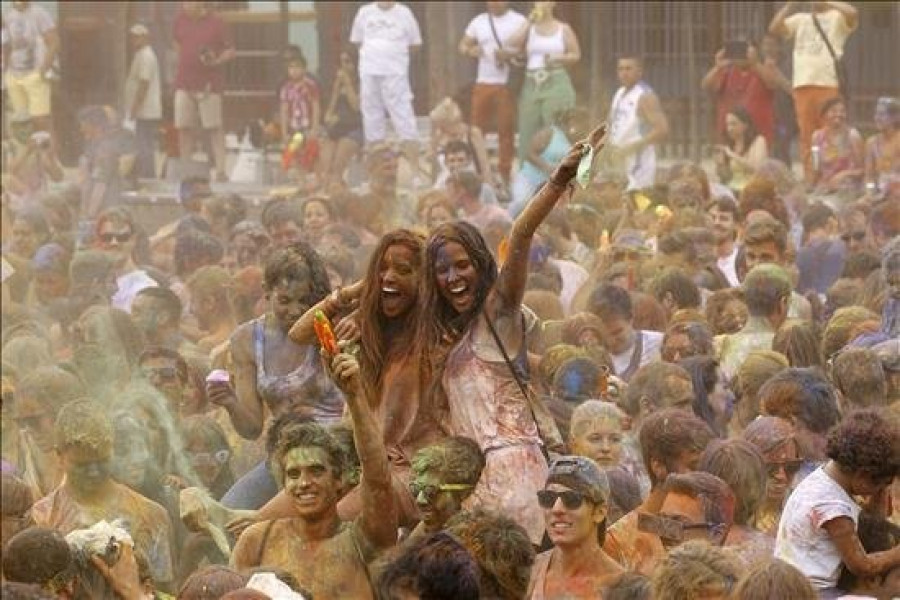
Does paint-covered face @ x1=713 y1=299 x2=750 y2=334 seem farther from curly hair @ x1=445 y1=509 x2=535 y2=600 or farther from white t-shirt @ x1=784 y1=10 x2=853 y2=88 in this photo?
white t-shirt @ x1=784 y1=10 x2=853 y2=88

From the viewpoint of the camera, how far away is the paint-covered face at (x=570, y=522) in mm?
9031

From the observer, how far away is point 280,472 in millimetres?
9469

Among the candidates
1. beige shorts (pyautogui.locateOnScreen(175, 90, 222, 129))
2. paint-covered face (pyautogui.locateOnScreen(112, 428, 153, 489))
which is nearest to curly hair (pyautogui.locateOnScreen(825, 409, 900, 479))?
paint-covered face (pyautogui.locateOnScreen(112, 428, 153, 489))

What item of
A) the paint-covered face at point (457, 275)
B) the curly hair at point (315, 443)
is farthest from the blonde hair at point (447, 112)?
the curly hair at point (315, 443)

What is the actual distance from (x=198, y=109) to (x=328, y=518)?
1840 centimetres

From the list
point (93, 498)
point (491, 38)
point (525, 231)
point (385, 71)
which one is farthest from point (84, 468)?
point (385, 71)

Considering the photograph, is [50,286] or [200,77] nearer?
[50,286]

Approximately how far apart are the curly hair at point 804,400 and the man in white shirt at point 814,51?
1401 centimetres

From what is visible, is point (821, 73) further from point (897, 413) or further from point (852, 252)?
point (897, 413)

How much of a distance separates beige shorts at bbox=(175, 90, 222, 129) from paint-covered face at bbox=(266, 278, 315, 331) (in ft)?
53.8

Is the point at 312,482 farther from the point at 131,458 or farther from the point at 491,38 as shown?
the point at 491,38

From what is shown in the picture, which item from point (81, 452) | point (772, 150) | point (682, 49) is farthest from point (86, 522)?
point (682, 49)

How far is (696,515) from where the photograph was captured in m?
9.56

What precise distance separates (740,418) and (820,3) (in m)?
14.0
